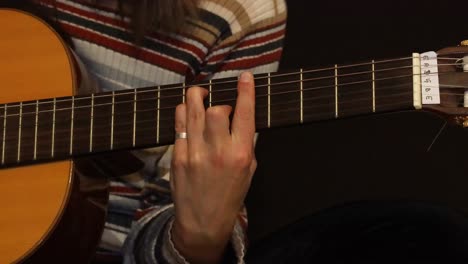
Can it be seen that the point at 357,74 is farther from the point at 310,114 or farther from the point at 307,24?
the point at 307,24

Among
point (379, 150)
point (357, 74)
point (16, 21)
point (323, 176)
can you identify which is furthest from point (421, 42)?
point (16, 21)

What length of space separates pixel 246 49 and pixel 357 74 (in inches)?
9.4

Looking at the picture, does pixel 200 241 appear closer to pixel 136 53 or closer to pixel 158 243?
pixel 158 243

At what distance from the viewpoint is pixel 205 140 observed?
74 centimetres

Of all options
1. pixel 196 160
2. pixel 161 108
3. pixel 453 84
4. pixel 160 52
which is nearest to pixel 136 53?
pixel 160 52

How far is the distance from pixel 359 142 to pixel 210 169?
647 millimetres

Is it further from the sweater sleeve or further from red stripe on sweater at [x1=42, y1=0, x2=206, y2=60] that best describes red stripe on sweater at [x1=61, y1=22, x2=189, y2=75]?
the sweater sleeve

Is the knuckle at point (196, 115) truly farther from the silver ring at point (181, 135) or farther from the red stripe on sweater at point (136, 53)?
the red stripe on sweater at point (136, 53)

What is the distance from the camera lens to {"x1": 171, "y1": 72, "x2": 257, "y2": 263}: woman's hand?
2.37 feet

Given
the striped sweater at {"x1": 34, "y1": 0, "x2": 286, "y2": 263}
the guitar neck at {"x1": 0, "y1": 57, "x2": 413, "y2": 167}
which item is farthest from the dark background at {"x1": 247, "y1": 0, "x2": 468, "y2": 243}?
the guitar neck at {"x1": 0, "y1": 57, "x2": 413, "y2": 167}

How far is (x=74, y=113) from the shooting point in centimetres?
86

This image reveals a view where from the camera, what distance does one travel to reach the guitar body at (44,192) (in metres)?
0.86

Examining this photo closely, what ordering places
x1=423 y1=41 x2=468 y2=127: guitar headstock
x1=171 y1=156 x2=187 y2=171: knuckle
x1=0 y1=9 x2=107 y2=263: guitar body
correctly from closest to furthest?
x1=423 y1=41 x2=468 y2=127: guitar headstock < x1=171 y1=156 x2=187 y2=171: knuckle < x1=0 y1=9 x2=107 y2=263: guitar body

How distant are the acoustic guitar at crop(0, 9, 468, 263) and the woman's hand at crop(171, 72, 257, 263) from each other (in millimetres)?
27
